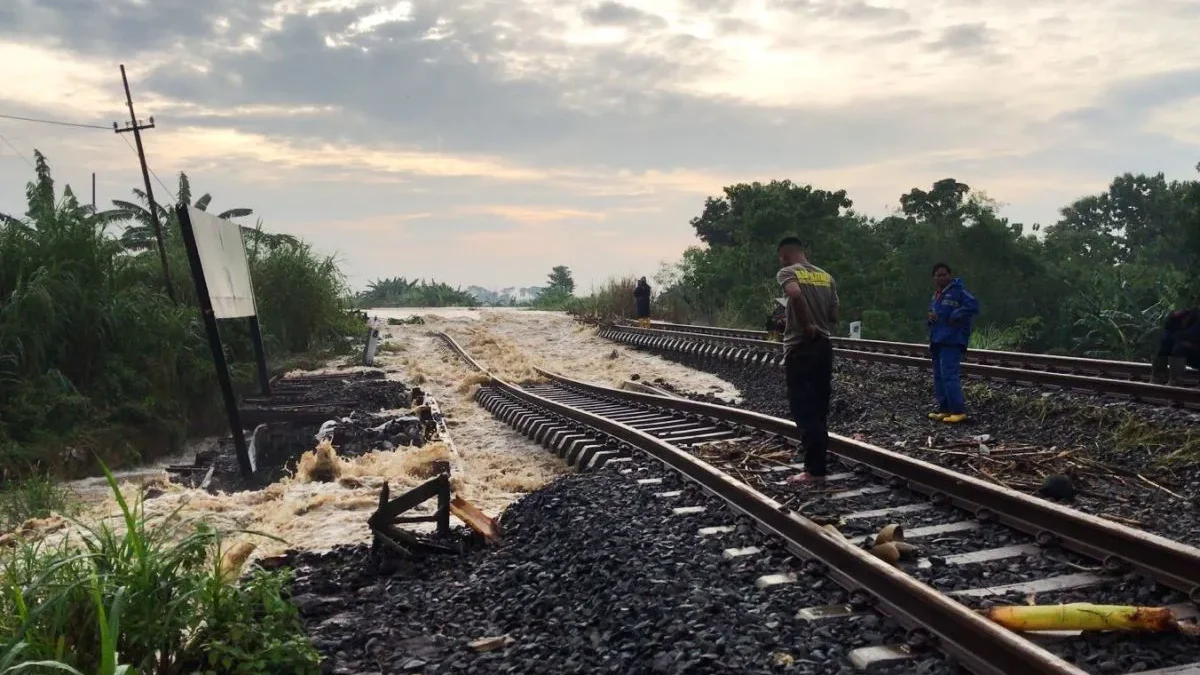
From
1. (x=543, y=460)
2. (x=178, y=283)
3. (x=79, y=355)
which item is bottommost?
(x=543, y=460)

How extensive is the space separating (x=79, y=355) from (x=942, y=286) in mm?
13498

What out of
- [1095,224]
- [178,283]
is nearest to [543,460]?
[178,283]

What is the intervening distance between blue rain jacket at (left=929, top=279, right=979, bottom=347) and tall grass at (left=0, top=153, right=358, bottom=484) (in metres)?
11.5

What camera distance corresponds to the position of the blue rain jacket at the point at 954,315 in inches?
358

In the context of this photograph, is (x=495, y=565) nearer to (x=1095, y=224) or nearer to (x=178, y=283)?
(x=178, y=283)

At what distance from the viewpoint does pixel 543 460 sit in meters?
9.27

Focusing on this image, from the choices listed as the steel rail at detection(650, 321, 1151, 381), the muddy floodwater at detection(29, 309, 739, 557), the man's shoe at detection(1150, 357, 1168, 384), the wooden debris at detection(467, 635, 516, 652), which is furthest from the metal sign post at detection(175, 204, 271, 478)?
the man's shoe at detection(1150, 357, 1168, 384)

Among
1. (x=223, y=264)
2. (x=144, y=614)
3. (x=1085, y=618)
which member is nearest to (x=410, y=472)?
(x=144, y=614)

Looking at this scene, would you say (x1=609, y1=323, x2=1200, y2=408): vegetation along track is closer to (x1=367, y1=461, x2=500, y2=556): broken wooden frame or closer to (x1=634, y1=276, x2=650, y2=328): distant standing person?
(x1=634, y1=276, x2=650, y2=328): distant standing person

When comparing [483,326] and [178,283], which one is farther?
[483,326]

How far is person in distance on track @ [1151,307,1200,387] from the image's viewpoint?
866cm

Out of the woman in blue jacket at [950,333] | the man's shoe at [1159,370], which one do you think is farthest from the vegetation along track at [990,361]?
the woman in blue jacket at [950,333]

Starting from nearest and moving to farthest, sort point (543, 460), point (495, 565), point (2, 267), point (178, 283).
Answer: point (495, 565) → point (543, 460) → point (2, 267) → point (178, 283)

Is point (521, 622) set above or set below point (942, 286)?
below
